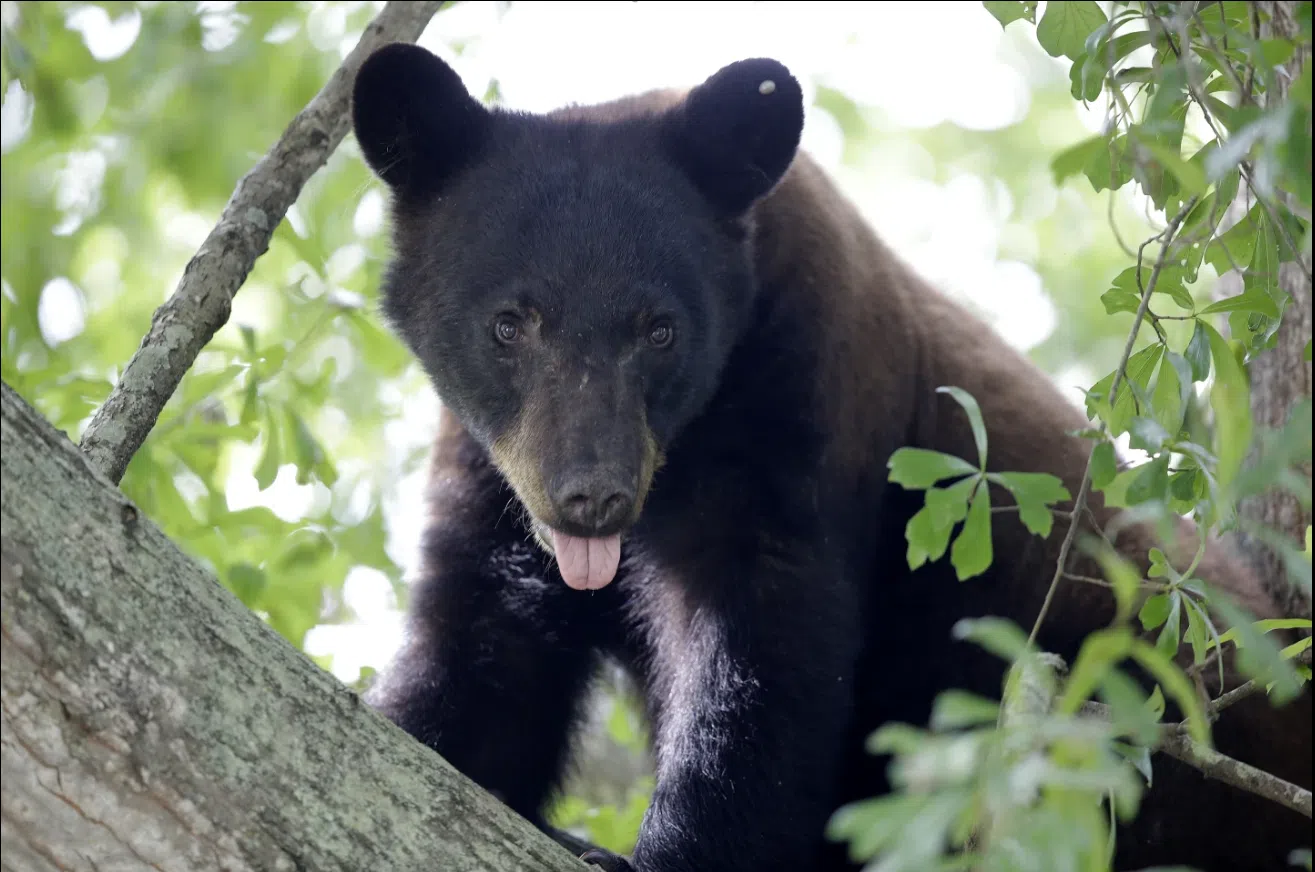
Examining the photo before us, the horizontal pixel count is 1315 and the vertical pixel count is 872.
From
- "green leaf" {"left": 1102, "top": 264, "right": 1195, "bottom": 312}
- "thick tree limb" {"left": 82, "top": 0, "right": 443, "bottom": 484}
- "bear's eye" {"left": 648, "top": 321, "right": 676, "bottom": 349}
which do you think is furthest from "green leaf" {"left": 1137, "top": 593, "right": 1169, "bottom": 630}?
"thick tree limb" {"left": 82, "top": 0, "right": 443, "bottom": 484}

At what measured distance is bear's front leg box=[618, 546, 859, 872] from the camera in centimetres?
443

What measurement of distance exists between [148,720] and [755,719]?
2341 millimetres

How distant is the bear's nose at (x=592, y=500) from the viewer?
4.11m

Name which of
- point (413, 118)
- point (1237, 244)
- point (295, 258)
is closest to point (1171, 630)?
point (1237, 244)

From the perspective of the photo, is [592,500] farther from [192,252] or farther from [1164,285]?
[192,252]

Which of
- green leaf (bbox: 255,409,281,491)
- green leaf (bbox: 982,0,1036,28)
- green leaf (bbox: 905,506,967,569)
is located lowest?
green leaf (bbox: 905,506,967,569)

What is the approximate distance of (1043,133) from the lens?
15711 mm

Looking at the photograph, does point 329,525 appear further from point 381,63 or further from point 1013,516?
point 1013,516

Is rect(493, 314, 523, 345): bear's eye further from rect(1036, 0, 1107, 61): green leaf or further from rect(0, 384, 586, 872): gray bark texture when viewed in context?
rect(1036, 0, 1107, 61): green leaf

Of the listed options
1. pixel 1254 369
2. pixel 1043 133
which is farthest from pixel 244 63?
pixel 1043 133

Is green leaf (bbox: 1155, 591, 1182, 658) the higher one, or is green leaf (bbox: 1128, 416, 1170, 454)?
green leaf (bbox: 1128, 416, 1170, 454)

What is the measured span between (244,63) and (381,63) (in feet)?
18.1

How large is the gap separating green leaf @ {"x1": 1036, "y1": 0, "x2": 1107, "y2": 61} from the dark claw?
2710mm

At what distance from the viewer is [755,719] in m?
4.53
